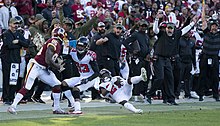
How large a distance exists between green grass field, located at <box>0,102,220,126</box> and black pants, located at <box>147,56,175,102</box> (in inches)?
44.7

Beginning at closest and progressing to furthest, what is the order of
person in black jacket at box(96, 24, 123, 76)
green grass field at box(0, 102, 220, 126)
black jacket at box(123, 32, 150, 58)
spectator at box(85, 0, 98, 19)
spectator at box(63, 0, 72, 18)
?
green grass field at box(0, 102, 220, 126)
person in black jacket at box(96, 24, 123, 76)
black jacket at box(123, 32, 150, 58)
spectator at box(63, 0, 72, 18)
spectator at box(85, 0, 98, 19)

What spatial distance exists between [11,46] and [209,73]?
6484 millimetres

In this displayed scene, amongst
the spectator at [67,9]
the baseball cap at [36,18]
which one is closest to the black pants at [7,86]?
the baseball cap at [36,18]

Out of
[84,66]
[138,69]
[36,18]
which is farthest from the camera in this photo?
[138,69]

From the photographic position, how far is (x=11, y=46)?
17203mm

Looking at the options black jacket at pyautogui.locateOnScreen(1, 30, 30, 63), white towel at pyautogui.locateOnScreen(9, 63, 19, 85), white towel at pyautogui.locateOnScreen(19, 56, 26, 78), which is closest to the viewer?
black jacket at pyautogui.locateOnScreen(1, 30, 30, 63)

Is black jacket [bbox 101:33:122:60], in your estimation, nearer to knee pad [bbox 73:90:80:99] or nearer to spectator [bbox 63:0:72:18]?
knee pad [bbox 73:90:80:99]

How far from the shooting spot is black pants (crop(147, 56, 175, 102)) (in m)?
18.1

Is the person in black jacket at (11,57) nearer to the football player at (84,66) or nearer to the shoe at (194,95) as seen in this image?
the football player at (84,66)

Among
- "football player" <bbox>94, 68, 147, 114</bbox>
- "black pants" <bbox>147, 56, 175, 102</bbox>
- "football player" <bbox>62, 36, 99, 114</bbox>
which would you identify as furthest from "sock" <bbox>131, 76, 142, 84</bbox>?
"black pants" <bbox>147, 56, 175, 102</bbox>

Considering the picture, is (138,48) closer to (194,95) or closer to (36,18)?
(194,95)

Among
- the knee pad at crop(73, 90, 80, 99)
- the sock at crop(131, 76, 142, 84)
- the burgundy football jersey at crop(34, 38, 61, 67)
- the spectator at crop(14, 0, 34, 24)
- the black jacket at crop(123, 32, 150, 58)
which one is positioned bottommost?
the knee pad at crop(73, 90, 80, 99)

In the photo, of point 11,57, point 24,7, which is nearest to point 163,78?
point 11,57

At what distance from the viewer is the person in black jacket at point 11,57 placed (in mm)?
17156
